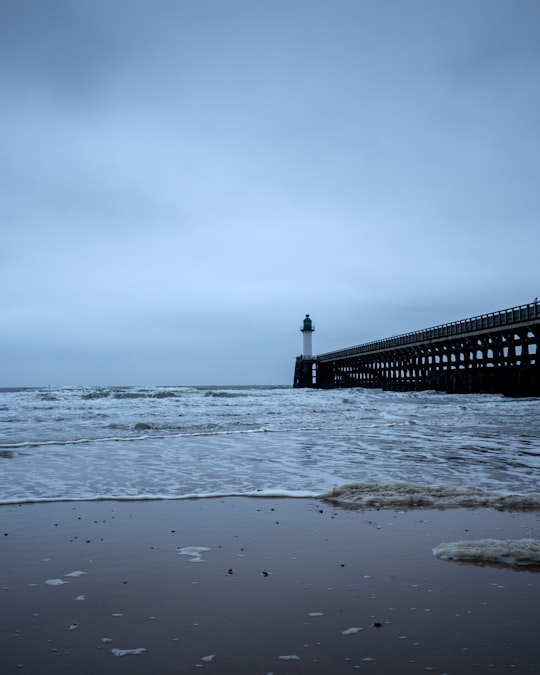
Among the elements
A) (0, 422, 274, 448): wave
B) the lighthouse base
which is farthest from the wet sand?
the lighthouse base

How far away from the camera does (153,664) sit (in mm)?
2029

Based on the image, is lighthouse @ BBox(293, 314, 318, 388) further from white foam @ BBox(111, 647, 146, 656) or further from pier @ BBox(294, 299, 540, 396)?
white foam @ BBox(111, 647, 146, 656)

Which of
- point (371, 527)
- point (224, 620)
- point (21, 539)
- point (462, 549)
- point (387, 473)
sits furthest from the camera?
point (387, 473)

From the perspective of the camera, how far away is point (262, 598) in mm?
2643

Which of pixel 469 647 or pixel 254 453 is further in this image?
pixel 254 453

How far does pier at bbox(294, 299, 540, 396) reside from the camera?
93.0 ft

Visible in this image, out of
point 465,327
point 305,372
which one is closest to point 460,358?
point 465,327

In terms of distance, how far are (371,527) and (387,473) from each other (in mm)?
2582

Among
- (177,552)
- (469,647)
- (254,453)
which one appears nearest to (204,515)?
(177,552)

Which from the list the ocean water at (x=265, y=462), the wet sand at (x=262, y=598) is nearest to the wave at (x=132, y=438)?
the ocean water at (x=265, y=462)

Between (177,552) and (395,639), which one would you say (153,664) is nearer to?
(395,639)

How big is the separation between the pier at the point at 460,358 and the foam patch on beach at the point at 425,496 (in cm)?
2404

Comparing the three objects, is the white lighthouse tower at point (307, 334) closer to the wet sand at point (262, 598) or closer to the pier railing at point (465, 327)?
the pier railing at point (465, 327)

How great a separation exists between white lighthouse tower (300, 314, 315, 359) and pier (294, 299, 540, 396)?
19.3 ft
